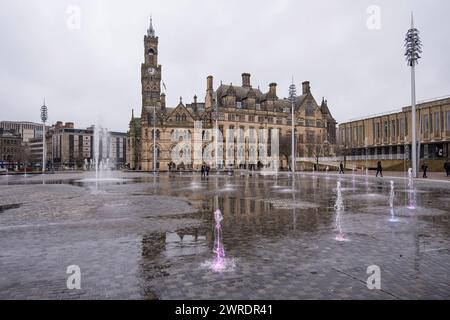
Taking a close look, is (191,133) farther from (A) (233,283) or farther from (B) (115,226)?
(A) (233,283)

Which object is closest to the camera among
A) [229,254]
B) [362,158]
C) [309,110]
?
[229,254]

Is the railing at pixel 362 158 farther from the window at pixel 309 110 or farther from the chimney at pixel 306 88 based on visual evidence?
the chimney at pixel 306 88

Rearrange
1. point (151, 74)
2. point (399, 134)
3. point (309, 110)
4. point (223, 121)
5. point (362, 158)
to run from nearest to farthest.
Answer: point (399, 134) → point (362, 158) → point (223, 121) → point (151, 74) → point (309, 110)

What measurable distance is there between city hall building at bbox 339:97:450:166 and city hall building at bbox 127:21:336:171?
956 centimetres

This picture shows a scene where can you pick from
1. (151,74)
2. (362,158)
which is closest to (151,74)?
(151,74)

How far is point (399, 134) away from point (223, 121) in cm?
3820

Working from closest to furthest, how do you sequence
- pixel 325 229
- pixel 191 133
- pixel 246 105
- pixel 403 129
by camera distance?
pixel 325 229 → pixel 403 129 → pixel 191 133 → pixel 246 105

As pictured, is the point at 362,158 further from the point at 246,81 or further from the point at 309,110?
the point at 246,81

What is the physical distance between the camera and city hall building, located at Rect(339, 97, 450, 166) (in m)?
57.0

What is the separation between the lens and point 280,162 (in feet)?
280

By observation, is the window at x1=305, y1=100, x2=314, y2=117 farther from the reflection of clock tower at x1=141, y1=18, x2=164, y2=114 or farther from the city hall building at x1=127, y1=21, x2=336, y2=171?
the reflection of clock tower at x1=141, y1=18, x2=164, y2=114

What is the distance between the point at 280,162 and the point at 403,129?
30.3 m

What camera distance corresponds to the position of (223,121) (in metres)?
78.4

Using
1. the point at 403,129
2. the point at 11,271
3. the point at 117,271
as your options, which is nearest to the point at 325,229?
the point at 117,271
